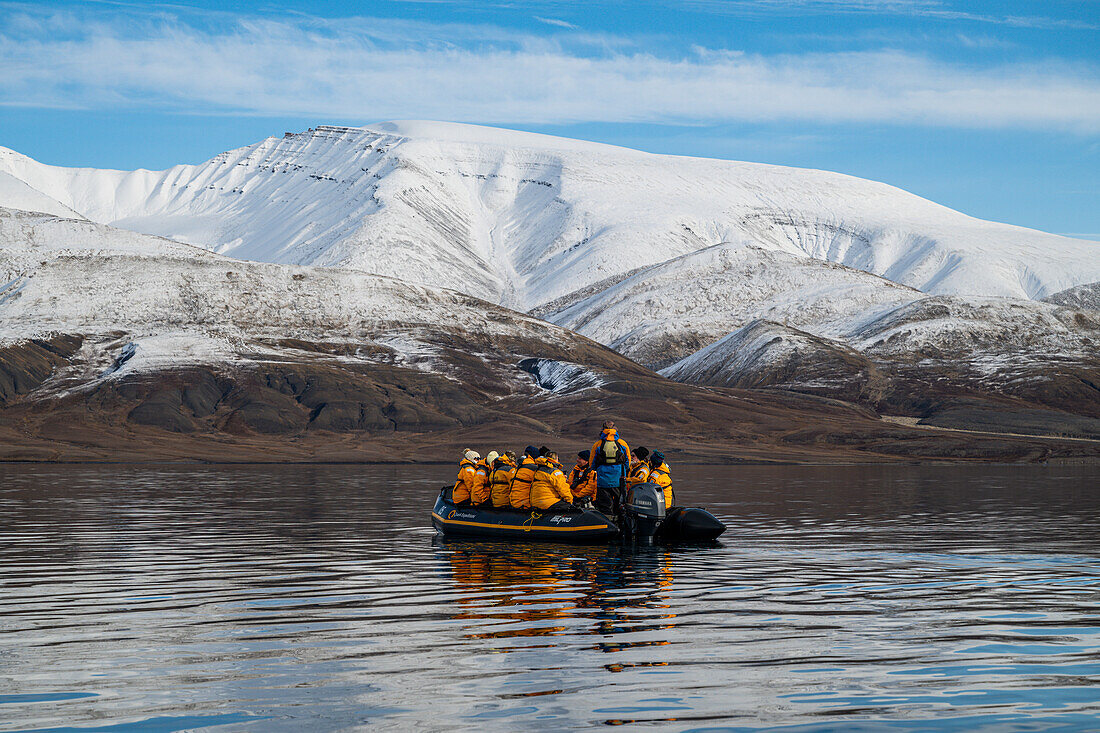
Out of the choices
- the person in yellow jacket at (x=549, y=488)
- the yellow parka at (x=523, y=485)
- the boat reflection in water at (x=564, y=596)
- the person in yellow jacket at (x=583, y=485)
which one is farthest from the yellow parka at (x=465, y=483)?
the person in yellow jacket at (x=583, y=485)

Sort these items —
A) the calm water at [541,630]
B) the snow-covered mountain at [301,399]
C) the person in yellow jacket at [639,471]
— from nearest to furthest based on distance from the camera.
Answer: the calm water at [541,630]
the person in yellow jacket at [639,471]
the snow-covered mountain at [301,399]

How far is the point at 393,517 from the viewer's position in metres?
44.7

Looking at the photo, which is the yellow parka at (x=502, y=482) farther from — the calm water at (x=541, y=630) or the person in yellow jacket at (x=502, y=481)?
the calm water at (x=541, y=630)

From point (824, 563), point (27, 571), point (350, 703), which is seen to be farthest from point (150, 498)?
point (350, 703)

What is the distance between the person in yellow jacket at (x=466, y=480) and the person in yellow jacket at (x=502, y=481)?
755 millimetres

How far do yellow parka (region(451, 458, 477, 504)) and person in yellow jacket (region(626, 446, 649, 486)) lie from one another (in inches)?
200

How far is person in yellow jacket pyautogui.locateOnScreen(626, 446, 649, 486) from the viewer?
3284 centimetres

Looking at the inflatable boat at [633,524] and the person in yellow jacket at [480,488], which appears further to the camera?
the person in yellow jacket at [480,488]

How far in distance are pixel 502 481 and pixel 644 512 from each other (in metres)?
5.00

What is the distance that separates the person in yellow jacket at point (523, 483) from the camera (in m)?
33.3

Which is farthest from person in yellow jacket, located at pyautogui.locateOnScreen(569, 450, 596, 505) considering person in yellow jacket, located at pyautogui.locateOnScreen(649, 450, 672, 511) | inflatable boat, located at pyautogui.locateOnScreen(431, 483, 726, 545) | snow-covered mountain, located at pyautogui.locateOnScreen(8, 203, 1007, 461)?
snow-covered mountain, located at pyautogui.locateOnScreen(8, 203, 1007, 461)

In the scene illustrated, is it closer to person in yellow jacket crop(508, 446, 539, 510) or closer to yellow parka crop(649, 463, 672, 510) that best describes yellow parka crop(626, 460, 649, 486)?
yellow parka crop(649, 463, 672, 510)

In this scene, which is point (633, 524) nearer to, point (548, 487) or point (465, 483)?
point (548, 487)

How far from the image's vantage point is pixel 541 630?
18.5 metres
